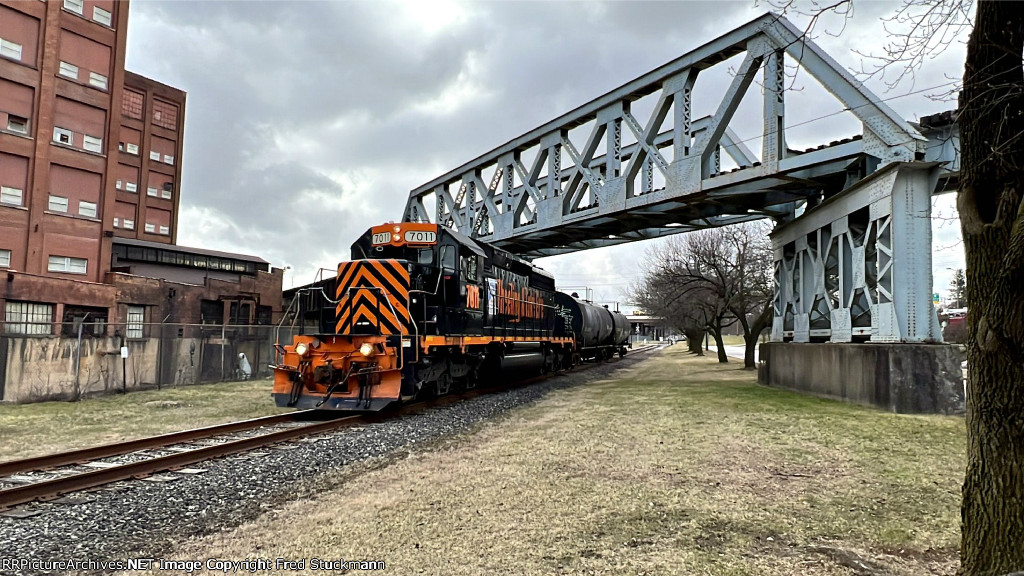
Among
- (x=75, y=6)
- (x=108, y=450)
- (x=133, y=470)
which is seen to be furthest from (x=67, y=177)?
(x=133, y=470)

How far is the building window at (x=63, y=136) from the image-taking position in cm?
2512

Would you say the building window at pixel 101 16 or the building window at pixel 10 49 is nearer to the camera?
the building window at pixel 10 49

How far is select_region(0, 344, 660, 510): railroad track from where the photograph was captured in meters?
5.91

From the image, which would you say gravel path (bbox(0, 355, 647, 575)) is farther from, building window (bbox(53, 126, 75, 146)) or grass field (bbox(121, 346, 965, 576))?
building window (bbox(53, 126, 75, 146))

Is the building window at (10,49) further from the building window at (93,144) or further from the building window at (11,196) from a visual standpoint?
the building window at (11,196)

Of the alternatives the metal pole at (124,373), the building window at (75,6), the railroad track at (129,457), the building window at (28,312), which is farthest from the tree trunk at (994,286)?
the building window at (75,6)

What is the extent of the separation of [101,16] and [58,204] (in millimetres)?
9312

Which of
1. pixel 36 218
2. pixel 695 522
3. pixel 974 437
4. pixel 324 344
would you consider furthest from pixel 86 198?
pixel 974 437

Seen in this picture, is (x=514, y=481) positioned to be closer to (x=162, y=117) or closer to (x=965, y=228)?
(x=965, y=228)

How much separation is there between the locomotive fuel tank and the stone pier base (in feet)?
35.7

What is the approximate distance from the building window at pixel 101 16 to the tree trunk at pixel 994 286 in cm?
3403

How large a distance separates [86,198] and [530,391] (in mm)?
23016

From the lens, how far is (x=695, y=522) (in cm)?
496

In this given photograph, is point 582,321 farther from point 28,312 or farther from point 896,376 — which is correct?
point 28,312
